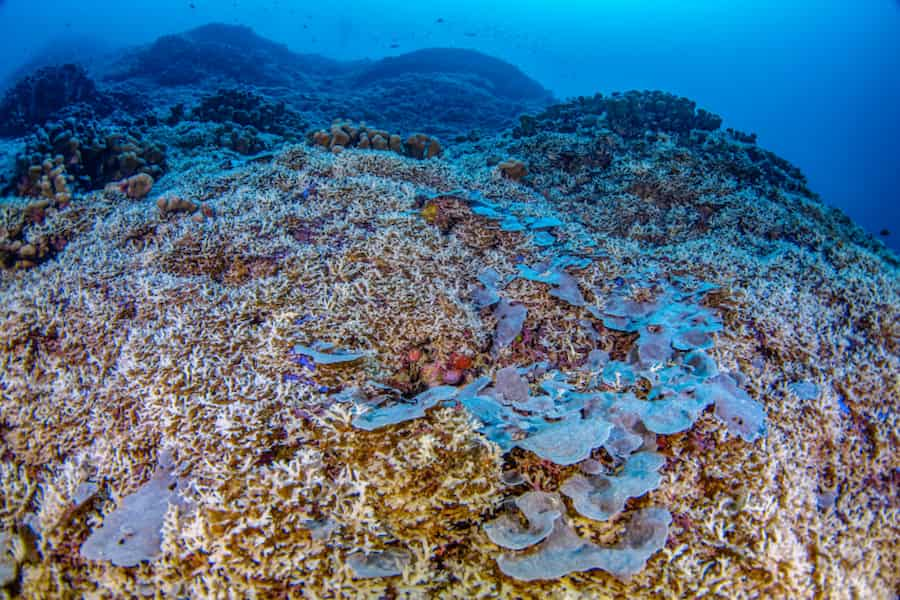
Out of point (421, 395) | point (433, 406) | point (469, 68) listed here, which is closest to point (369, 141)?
point (421, 395)

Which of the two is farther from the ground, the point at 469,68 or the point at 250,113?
the point at 469,68

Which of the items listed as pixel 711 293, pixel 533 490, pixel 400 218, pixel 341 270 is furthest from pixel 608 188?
pixel 533 490

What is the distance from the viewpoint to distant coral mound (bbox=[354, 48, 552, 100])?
26.9m

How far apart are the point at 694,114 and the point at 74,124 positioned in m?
15.5

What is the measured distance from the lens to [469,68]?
30000mm

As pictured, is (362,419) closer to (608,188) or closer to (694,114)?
(608,188)

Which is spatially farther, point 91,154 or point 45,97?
point 45,97

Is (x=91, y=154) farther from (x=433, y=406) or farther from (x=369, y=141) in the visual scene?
(x=433, y=406)

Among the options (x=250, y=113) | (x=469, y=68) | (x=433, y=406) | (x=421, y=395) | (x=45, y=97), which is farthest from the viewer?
(x=469, y=68)

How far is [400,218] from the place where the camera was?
185 inches

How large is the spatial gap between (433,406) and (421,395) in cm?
26

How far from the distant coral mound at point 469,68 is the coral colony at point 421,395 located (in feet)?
78.8

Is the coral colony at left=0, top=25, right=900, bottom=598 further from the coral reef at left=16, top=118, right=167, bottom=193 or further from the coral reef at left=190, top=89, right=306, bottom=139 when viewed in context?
the coral reef at left=190, top=89, right=306, bottom=139

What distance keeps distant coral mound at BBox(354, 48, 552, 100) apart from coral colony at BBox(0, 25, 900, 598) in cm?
2401
